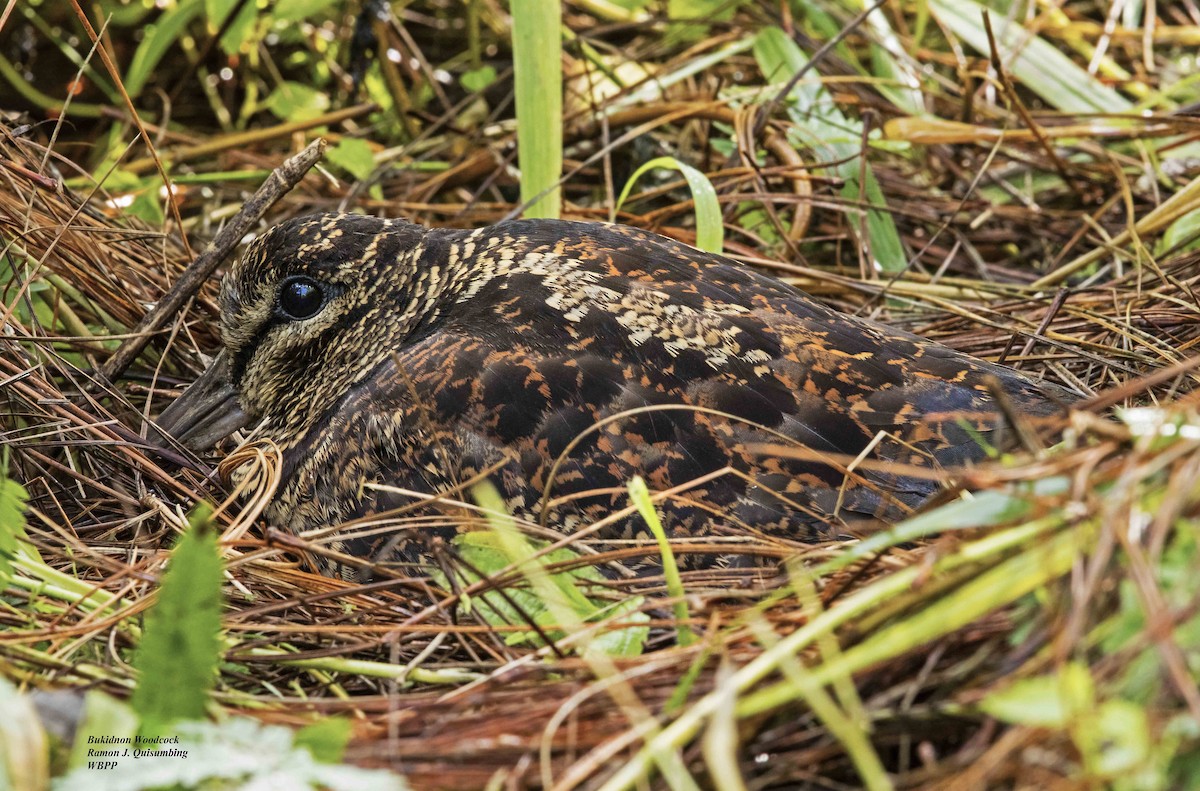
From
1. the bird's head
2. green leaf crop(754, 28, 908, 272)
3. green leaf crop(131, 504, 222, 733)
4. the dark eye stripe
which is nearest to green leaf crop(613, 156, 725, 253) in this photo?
green leaf crop(754, 28, 908, 272)

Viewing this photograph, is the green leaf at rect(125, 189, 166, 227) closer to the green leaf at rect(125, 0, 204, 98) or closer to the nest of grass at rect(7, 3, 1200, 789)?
the nest of grass at rect(7, 3, 1200, 789)

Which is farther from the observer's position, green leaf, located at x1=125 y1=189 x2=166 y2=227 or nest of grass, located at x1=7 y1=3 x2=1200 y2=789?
green leaf, located at x1=125 y1=189 x2=166 y2=227

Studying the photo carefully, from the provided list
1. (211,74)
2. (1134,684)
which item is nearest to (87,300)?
(211,74)

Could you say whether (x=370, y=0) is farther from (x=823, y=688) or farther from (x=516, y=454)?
(x=823, y=688)

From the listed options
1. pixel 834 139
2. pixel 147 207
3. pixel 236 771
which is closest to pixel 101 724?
pixel 236 771

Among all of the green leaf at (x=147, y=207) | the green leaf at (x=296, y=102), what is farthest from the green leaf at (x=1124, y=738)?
the green leaf at (x=296, y=102)

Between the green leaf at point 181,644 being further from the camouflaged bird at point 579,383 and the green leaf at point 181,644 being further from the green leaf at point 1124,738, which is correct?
the green leaf at point 1124,738

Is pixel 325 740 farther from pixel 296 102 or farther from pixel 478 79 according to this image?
pixel 296 102
